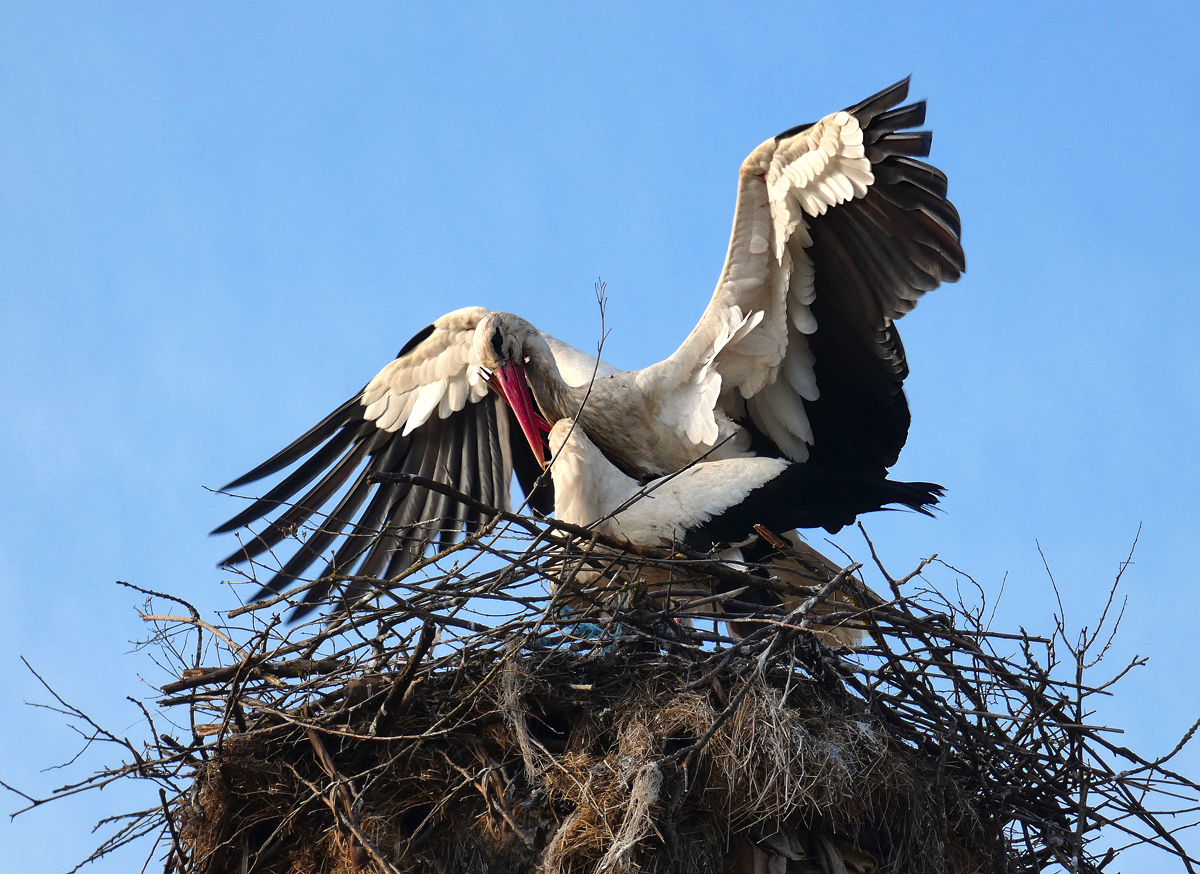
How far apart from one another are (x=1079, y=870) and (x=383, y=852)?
2353 millimetres

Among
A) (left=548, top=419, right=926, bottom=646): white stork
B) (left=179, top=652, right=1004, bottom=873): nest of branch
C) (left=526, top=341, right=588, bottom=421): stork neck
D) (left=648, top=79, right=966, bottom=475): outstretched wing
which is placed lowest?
(left=179, top=652, right=1004, bottom=873): nest of branch

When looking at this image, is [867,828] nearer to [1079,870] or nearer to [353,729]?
[1079,870]

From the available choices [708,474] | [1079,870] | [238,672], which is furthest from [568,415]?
[1079,870]

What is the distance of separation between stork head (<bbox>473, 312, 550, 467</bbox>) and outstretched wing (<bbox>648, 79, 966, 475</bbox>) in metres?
0.77

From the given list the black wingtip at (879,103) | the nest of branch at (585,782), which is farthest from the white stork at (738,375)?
the nest of branch at (585,782)

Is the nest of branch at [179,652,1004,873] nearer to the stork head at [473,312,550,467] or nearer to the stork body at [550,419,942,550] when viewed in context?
the stork body at [550,419,942,550]

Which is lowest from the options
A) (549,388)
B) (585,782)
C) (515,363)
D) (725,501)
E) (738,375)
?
(585,782)

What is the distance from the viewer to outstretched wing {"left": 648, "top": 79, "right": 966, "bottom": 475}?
5.09 metres

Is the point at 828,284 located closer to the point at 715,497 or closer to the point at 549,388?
the point at 715,497

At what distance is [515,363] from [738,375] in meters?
1.12

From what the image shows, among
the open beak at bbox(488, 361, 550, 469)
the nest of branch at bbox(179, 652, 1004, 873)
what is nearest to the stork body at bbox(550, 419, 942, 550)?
the open beak at bbox(488, 361, 550, 469)

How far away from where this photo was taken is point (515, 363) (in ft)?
20.2

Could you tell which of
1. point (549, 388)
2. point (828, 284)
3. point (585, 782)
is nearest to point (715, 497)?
point (828, 284)

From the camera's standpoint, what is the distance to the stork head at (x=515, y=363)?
612 cm
